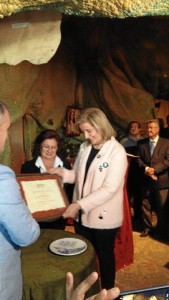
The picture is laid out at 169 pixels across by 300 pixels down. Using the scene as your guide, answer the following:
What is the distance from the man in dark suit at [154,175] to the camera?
556 cm

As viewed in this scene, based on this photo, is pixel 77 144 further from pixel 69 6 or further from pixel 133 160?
pixel 69 6

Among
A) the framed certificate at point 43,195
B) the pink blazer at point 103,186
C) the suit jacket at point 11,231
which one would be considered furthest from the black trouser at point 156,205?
the suit jacket at point 11,231

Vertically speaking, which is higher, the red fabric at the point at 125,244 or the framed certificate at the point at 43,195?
the framed certificate at the point at 43,195

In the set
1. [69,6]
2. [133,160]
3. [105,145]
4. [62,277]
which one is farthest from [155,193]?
[69,6]

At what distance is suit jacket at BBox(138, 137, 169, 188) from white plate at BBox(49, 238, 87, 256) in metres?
2.74

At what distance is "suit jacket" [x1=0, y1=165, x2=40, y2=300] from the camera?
6.30 ft

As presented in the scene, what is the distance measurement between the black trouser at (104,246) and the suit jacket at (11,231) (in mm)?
1251

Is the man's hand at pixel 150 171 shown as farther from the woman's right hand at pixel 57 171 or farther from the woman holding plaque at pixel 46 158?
the woman's right hand at pixel 57 171

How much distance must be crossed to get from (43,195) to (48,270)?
605 mm

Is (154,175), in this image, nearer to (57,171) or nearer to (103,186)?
(57,171)

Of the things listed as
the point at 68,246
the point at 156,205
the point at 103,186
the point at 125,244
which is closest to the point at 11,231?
the point at 68,246

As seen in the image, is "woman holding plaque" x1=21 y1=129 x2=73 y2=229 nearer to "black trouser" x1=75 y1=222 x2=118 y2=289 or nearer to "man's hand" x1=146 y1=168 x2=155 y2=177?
"black trouser" x1=75 y1=222 x2=118 y2=289

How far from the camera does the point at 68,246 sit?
2961 millimetres

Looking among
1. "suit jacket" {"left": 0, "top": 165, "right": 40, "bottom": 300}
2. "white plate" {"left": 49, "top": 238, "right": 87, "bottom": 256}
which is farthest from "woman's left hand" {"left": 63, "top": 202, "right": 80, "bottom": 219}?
"suit jacket" {"left": 0, "top": 165, "right": 40, "bottom": 300}
